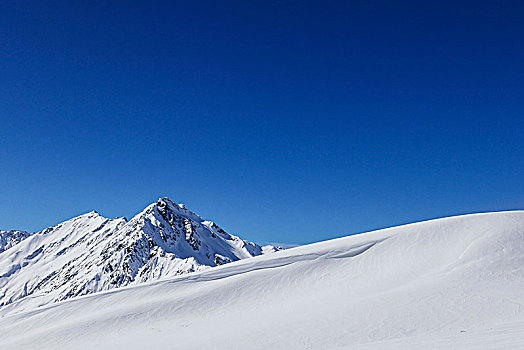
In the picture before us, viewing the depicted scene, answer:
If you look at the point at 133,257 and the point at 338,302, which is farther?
the point at 133,257

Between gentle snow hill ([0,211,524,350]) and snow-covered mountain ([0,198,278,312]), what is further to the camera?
snow-covered mountain ([0,198,278,312])

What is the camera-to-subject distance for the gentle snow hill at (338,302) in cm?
1320

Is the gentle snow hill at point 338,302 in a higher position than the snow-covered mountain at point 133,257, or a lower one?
lower

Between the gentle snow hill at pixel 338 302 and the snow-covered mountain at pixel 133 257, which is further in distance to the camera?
the snow-covered mountain at pixel 133 257

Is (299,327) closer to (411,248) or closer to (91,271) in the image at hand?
(411,248)

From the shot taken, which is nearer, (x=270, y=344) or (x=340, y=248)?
(x=270, y=344)

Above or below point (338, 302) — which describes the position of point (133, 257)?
above

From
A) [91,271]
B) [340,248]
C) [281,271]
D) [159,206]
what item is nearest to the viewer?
[281,271]

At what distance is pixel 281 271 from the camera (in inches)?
895

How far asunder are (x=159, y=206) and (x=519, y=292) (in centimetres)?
18664

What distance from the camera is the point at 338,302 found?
17281 mm

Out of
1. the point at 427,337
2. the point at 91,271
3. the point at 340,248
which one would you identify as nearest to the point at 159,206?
the point at 91,271

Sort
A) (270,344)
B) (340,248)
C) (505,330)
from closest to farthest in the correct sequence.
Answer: (505,330) < (270,344) < (340,248)

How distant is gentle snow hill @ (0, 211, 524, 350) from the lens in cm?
1320
